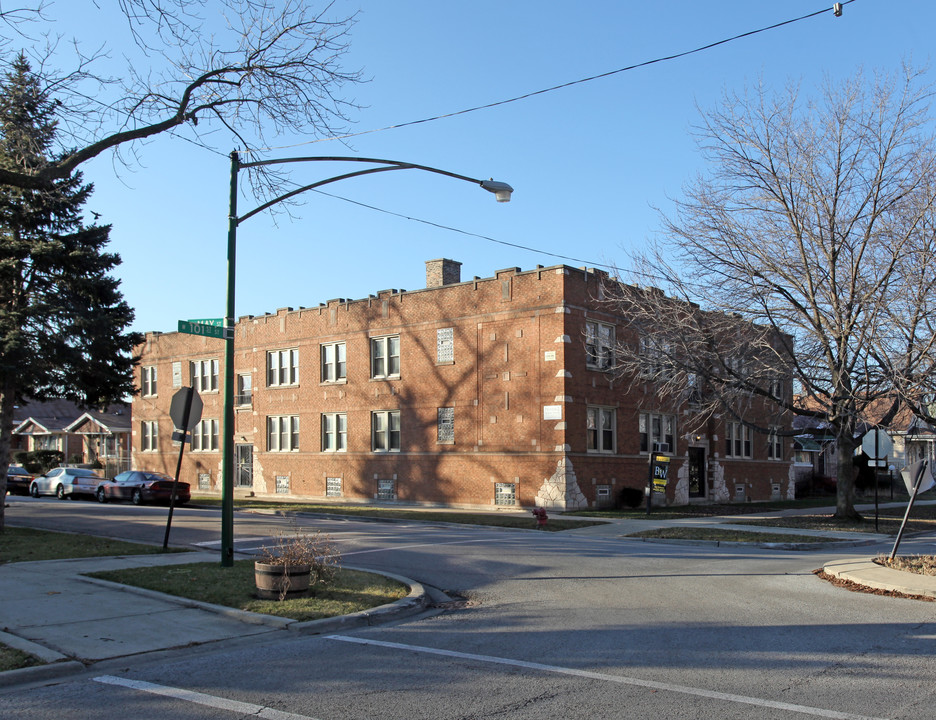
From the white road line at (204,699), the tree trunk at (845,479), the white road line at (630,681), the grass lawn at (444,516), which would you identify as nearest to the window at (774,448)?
the tree trunk at (845,479)

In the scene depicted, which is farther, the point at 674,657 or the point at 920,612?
the point at 920,612

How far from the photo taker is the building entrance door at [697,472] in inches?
1353

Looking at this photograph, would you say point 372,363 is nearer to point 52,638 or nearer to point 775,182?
point 775,182

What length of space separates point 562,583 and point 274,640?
16.6ft

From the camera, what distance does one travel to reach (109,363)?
2006 cm

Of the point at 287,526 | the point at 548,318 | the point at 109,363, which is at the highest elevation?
the point at 548,318

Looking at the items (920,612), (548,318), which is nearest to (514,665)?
(920,612)

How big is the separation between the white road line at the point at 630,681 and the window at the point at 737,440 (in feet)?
101

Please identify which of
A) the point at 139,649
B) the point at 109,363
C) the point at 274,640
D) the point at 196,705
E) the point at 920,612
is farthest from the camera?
the point at 109,363

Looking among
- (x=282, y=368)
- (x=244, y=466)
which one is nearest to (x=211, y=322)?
(x=282, y=368)

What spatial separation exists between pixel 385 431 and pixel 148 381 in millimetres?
18385

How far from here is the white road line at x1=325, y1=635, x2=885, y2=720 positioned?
19.2ft

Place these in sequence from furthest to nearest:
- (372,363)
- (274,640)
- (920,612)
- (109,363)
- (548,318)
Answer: (372,363) → (548,318) → (109,363) → (920,612) → (274,640)

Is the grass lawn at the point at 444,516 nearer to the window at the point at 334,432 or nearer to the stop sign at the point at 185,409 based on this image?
the window at the point at 334,432
